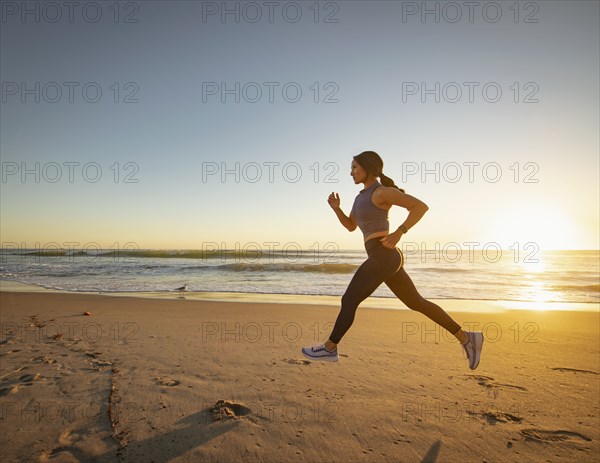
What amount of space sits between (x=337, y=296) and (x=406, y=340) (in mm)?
7874

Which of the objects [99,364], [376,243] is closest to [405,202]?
[376,243]

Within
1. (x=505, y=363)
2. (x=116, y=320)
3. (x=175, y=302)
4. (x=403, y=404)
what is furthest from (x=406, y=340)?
(x=175, y=302)

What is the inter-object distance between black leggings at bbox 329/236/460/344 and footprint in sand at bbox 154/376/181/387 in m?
2.94

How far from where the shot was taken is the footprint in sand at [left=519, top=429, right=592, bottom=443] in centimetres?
392

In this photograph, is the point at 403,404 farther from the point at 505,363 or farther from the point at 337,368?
the point at 505,363

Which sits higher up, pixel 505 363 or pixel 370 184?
pixel 370 184

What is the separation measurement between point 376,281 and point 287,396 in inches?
97.7

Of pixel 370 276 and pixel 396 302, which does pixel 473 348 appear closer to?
pixel 370 276

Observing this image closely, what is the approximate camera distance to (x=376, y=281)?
127 inches

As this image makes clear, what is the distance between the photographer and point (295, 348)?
709 cm

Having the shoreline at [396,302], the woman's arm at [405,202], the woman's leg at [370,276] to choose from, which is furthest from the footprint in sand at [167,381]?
the shoreline at [396,302]

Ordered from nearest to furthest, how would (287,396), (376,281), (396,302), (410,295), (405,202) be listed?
(405,202) → (376,281) → (410,295) → (287,396) → (396,302)

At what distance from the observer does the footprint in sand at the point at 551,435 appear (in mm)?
3924

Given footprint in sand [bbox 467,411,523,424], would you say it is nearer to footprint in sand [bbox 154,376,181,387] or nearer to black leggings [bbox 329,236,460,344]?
black leggings [bbox 329,236,460,344]
